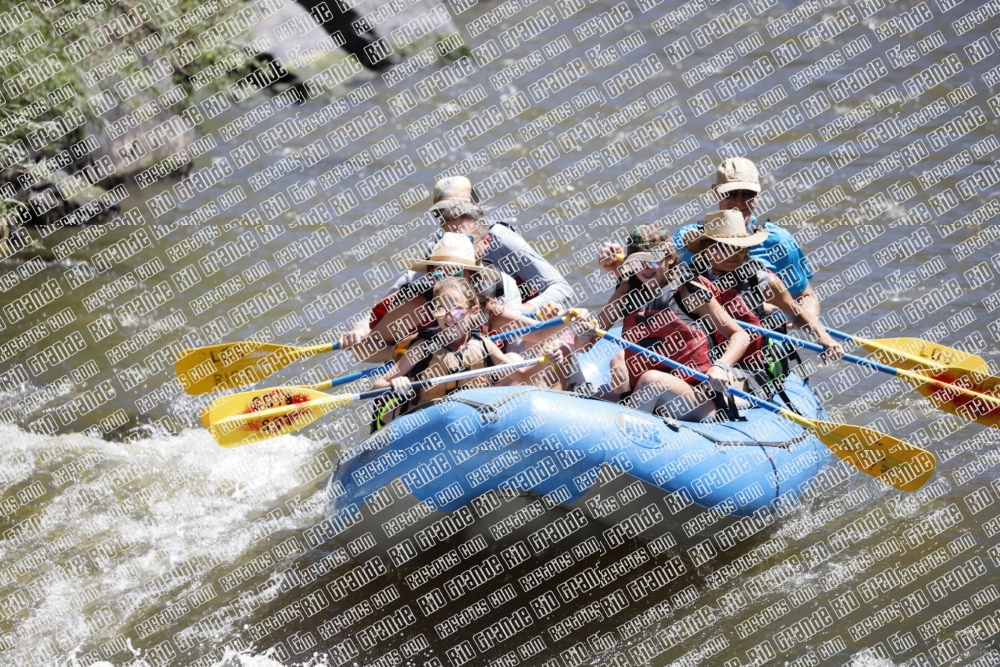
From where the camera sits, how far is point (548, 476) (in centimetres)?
469

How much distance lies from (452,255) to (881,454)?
2.13m

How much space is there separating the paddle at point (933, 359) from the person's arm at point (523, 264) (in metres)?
1.41

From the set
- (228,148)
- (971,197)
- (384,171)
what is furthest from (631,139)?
(228,148)

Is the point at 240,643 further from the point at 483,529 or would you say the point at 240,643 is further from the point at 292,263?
the point at 292,263

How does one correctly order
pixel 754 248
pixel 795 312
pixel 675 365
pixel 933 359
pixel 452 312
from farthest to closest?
1. pixel 754 248
2. pixel 795 312
3. pixel 933 359
4. pixel 675 365
5. pixel 452 312

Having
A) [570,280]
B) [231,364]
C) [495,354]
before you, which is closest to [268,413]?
[231,364]

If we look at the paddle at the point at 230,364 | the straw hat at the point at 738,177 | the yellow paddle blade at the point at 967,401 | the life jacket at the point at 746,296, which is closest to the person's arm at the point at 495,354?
the life jacket at the point at 746,296

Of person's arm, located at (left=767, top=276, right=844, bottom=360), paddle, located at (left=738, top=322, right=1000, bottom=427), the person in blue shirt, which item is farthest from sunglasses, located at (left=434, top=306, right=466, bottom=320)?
person's arm, located at (left=767, top=276, right=844, bottom=360)

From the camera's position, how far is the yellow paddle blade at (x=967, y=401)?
5.30 meters

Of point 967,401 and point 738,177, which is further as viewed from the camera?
point 738,177

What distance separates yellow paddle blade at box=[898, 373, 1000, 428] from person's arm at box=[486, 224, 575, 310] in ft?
5.73

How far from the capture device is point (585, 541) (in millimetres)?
5227

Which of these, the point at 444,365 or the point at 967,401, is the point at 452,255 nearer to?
the point at 444,365

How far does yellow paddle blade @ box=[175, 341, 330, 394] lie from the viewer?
236 inches
